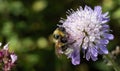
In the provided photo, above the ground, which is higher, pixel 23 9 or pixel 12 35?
pixel 23 9

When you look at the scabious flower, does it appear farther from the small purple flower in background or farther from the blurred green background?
the blurred green background

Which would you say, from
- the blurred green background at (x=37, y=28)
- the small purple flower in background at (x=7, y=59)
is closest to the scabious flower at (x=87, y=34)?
the small purple flower in background at (x=7, y=59)

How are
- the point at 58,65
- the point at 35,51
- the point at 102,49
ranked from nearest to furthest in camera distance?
the point at 102,49 → the point at 58,65 → the point at 35,51

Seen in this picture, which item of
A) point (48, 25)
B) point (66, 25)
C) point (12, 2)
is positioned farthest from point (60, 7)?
point (66, 25)

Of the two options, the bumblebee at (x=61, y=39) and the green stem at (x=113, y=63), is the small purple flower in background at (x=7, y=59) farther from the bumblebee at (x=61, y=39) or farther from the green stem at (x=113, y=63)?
the green stem at (x=113, y=63)

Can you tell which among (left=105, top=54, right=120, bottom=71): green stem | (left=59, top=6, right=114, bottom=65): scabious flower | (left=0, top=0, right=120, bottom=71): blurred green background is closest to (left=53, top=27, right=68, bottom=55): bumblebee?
(left=59, top=6, right=114, bottom=65): scabious flower

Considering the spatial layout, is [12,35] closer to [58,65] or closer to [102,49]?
[58,65]

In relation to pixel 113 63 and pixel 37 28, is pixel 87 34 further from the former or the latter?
pixel 37 28
